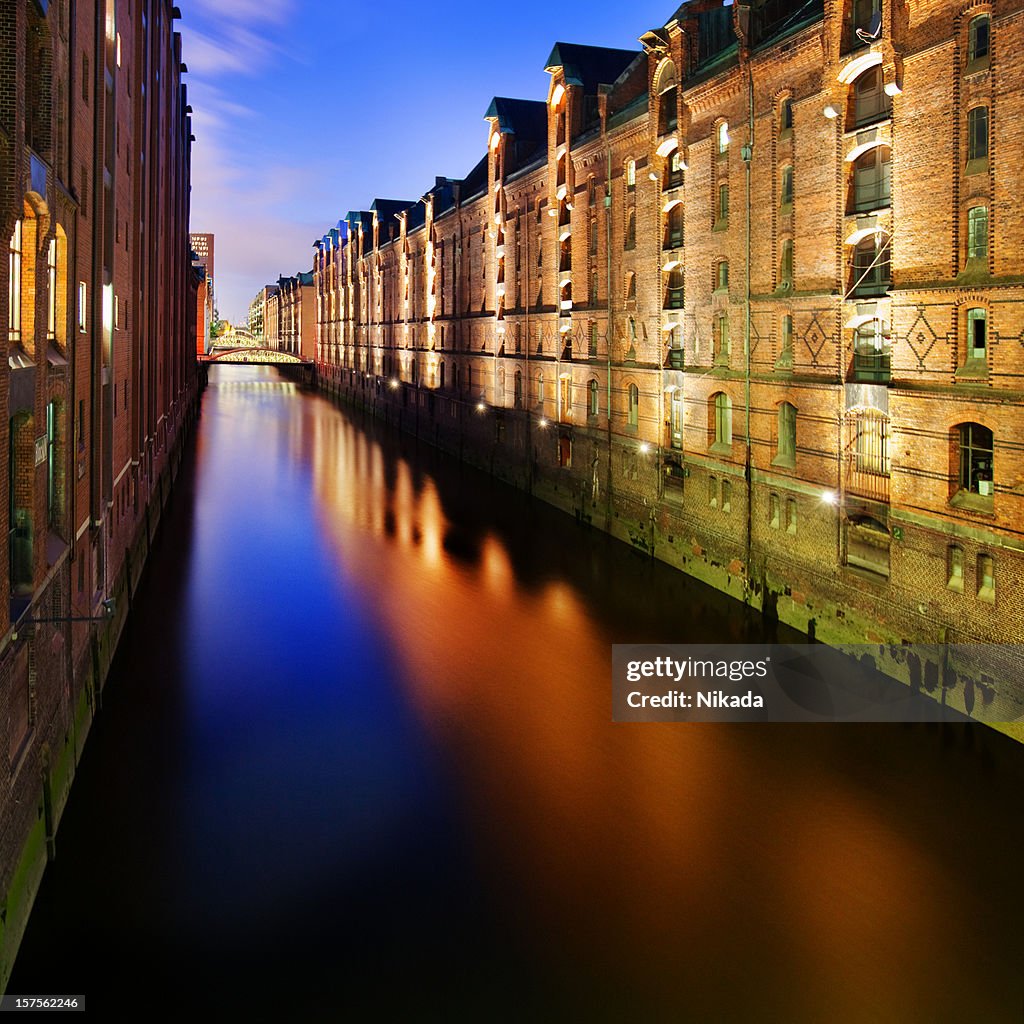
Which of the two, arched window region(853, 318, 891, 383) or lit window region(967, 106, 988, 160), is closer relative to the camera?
lit window region(967, 106, 988, 160)

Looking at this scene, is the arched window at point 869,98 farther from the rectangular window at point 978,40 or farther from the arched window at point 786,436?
the arched window at point 786,436

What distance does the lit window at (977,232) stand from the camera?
14539mm

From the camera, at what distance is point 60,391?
12219mm

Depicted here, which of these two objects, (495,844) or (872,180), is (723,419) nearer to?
(872,180)

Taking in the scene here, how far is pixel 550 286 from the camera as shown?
3491cm

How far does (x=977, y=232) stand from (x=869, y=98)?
13.9 ft

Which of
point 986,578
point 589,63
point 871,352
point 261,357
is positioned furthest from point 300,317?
point 986,578

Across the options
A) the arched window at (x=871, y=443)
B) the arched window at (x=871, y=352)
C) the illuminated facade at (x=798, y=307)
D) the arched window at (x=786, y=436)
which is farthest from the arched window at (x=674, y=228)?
the arched window at (x=871, y=443)

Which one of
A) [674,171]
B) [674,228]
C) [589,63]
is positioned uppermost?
[589,63]

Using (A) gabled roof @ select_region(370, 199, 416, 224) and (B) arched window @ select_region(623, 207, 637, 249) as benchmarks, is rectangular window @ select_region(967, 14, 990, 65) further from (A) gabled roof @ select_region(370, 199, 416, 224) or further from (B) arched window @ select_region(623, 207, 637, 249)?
(A) gabled roof @ select_region(370, 199, 416, 224)

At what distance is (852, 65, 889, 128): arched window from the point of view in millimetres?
17094

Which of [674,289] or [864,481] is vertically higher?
[674,289]

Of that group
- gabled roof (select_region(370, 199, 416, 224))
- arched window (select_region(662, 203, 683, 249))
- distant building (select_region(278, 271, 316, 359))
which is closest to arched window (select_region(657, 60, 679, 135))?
arched window (select_region(662, 203, 683, 249))

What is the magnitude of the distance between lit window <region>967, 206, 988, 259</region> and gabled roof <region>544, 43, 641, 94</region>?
1973cm
